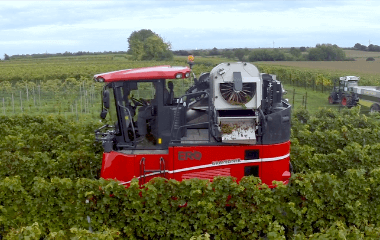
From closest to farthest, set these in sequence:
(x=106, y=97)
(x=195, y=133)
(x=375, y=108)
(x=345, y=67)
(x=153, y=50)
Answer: (x=106, y=97), (x=195, y=133), (x=375, y=108), (x=345, y=67), (x=153, y=50)

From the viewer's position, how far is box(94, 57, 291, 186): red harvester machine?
28.0ft

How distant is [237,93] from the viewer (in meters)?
8.52

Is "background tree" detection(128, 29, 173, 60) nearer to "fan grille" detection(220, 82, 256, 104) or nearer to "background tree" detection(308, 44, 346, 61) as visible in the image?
"background tree" detection(308, 44, 346, 61)

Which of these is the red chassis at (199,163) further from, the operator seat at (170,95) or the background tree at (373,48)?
the background tree at (373,48)

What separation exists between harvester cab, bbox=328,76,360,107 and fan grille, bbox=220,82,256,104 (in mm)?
19830

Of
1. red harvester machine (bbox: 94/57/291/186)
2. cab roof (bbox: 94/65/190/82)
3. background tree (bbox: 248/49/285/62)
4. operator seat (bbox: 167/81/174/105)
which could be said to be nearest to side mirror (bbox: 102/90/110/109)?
red harvester machine (bbox: 94/57/291/186)

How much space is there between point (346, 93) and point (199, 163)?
21.7 metres

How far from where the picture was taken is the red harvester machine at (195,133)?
28.0 feet

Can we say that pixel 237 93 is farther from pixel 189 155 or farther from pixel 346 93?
pixel 346 93

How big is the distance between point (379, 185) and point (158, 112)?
15.1ft

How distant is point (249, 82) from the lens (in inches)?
333

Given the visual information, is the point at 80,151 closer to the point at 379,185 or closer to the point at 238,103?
the point at 238,103

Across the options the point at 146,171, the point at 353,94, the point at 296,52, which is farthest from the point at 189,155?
the point at 296,52

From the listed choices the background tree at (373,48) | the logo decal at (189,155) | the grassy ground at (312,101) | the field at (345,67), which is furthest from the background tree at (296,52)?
the logo decal at (189,155)
